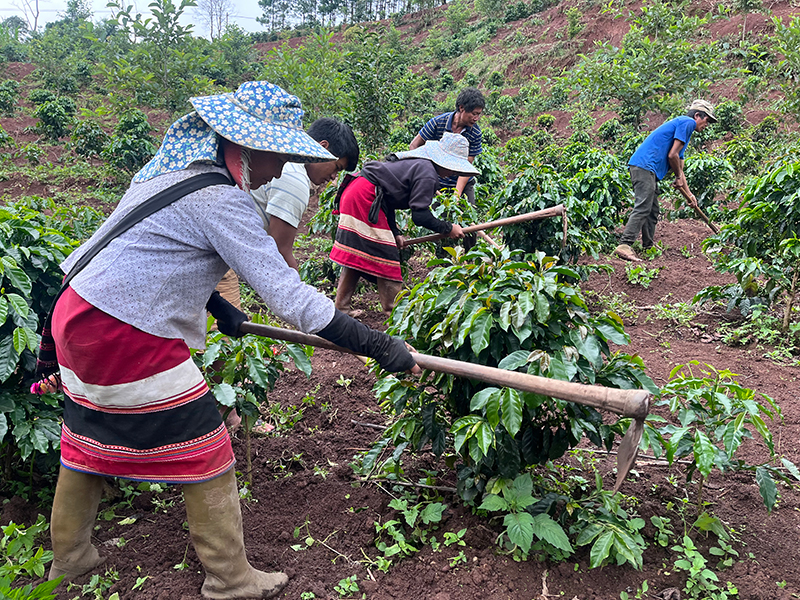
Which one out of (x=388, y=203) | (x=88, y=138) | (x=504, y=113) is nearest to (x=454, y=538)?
(x=388, y=203)

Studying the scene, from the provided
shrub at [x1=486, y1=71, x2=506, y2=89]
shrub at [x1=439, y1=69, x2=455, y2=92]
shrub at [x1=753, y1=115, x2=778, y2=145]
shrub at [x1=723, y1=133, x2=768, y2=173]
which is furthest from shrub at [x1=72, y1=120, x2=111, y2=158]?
shrub at [x1=439, y1=69, x2=455, y2=92]

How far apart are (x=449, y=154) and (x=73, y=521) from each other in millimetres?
3348

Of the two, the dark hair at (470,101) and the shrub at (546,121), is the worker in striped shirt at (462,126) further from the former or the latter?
the shrub at (546,121)

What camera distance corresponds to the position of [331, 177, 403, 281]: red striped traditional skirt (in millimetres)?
4059

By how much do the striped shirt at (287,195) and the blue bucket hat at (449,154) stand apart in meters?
1.37

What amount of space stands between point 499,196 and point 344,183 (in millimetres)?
1696

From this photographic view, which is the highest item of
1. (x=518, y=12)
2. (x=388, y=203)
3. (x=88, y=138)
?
(x=518, y=12)

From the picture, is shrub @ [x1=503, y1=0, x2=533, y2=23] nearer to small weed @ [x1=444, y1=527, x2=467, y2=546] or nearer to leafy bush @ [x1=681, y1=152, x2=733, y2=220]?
leafy bush @ [x1=681, y1=152, x2=733, y2=220]

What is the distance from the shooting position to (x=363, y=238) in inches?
161

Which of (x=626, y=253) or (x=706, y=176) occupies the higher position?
(x=706, y=176)

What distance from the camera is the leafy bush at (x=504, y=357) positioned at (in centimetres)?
180

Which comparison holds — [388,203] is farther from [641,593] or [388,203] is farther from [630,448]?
[641,593]

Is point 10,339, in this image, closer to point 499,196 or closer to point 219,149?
point 219,149

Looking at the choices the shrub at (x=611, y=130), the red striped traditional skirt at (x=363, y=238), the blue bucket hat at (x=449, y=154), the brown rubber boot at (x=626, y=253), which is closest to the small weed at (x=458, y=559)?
the red striped traditional skirt at (x=363, y=238)
